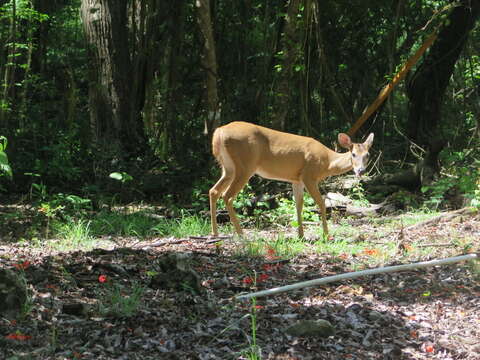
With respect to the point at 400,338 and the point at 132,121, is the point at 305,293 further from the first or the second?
the point at 132,121

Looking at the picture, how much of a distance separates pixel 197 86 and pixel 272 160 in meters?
4.83

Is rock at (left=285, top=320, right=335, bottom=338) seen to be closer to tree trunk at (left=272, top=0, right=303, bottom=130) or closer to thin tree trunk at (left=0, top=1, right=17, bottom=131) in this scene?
tree trunk at (left=272, top=0, right=303, bottom=130)

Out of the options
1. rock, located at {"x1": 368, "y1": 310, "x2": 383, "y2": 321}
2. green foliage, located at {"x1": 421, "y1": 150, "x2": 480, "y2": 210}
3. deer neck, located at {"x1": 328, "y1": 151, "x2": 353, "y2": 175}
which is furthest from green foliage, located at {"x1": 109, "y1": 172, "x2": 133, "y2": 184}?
rock, located at {"x1": 368, "y1": 310, "x2": 383, "y2": 321}

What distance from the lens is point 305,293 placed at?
471cm

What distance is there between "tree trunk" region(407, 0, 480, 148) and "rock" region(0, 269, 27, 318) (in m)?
8.54

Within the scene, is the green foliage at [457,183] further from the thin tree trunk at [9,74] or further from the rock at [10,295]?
the thin tree trunk at [9,74]

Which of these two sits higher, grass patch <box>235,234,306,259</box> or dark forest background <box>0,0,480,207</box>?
dark forest background <box>0,0,480,207</box>

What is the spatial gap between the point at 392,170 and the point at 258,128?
394 cm

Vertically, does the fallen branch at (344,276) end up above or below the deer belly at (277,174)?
below

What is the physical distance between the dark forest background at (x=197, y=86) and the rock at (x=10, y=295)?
430 cm

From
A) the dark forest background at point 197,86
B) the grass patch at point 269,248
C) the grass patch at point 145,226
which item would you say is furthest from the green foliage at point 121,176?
the grass patch at point 269,248

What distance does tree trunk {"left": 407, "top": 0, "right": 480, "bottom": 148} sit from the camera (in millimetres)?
10844

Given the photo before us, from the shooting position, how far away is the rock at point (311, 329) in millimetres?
3814

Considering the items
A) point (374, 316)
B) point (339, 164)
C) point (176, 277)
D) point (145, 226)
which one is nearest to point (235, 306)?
point (176, 277)
